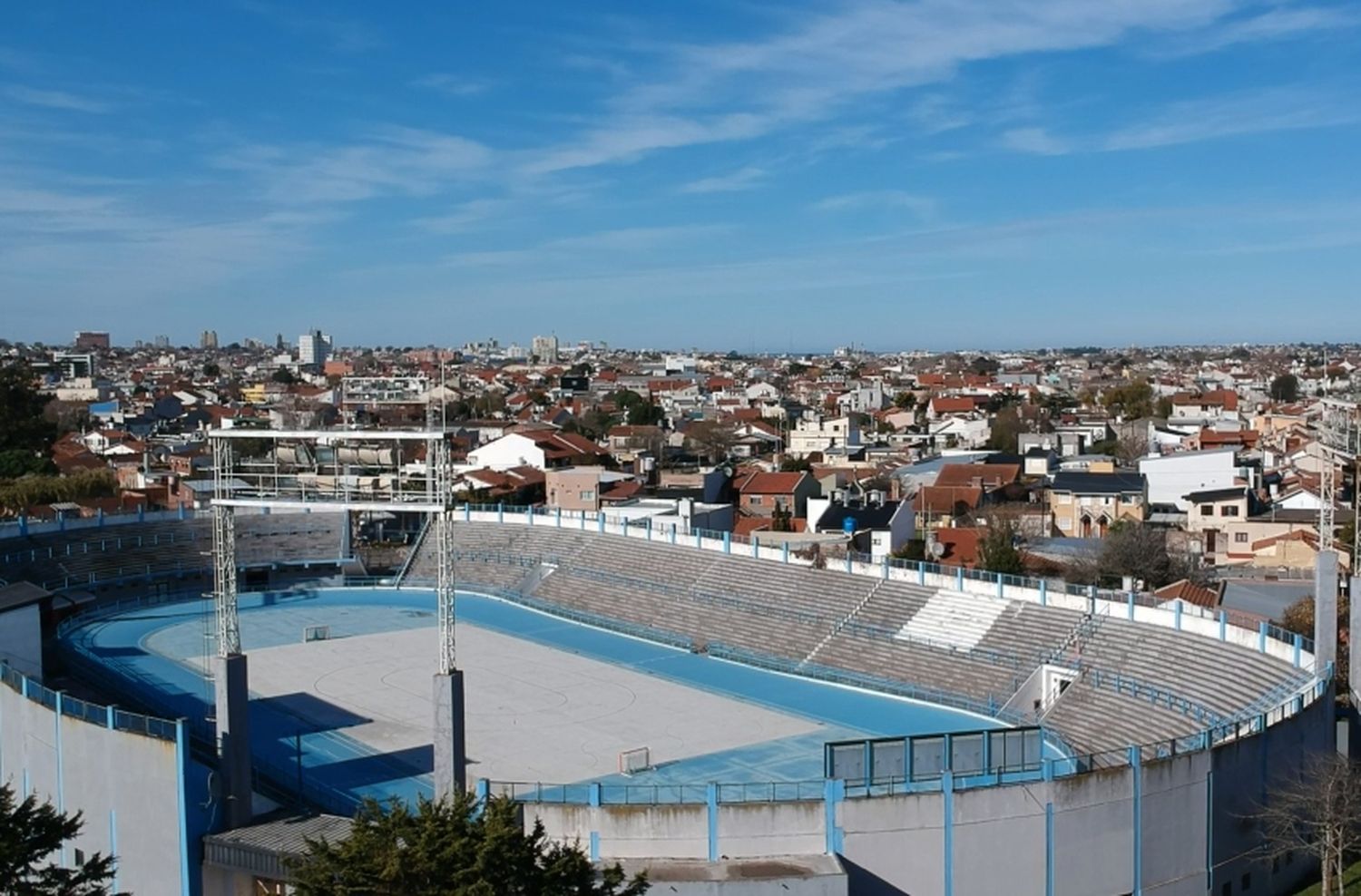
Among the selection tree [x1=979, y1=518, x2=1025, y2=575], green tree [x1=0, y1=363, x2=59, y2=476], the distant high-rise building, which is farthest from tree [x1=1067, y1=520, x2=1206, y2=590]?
the distant high-rise building

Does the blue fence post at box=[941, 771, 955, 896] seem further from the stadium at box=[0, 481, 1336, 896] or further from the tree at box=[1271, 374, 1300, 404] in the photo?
the tree at box=[1271, 374, 1300, 404]

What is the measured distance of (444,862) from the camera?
11.3m

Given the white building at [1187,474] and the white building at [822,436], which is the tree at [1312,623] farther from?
the white building at [822,436]

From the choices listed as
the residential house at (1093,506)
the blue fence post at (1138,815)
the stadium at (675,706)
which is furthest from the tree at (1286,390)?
the blue fence post at (1138,815)

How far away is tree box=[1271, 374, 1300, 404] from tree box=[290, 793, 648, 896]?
9946cm

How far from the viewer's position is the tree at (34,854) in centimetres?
1216

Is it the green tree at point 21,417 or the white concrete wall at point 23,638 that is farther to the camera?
the green tree at point 21,417

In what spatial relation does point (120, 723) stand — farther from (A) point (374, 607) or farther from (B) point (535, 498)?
(B) point (535, 498)

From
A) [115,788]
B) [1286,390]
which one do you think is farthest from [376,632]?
[1286,390]

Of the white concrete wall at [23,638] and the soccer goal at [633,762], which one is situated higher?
the white concrete wall at [23,638]

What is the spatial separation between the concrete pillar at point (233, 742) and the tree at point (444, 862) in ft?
18.1

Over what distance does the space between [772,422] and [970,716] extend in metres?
64.5

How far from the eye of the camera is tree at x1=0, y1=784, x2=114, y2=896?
1216 cm

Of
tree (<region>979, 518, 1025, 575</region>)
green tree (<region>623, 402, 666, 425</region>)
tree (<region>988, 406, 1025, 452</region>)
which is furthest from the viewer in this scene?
green tree (<region>623, 402, 666, 425</region>)
